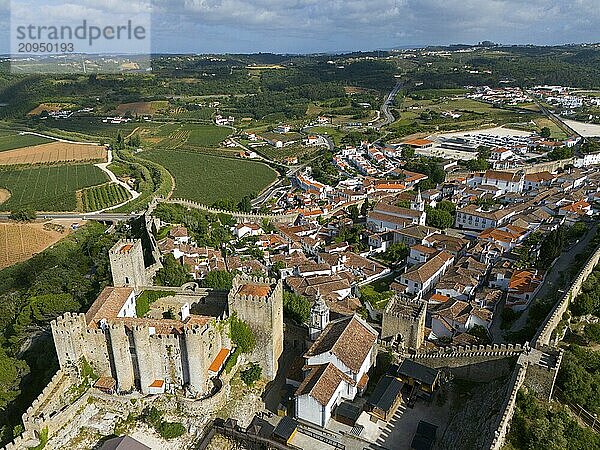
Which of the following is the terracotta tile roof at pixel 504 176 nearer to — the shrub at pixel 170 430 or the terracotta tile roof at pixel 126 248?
the terracotta tile roof at pixel 126 248

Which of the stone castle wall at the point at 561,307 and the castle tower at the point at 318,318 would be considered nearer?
the stone castle wall at the point at 561,307

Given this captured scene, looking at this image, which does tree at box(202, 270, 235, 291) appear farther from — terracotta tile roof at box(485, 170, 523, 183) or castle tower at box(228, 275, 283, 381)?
terracotta tile roof at box(485, 170, 523, 183)

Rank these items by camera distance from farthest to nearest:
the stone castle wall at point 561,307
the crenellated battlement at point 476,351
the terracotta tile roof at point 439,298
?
the terracotta tile roof at point 439,298
the stone castle wall at point 561,307
the crenellated battlement at point 476,351

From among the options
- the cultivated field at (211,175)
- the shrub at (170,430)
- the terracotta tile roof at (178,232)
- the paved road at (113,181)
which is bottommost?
the paved road at (113,181)

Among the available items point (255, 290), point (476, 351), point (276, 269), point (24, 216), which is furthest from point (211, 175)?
point (476, 351)

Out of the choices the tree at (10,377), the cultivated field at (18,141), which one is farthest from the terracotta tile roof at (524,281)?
the cultivated field at (18,141)
